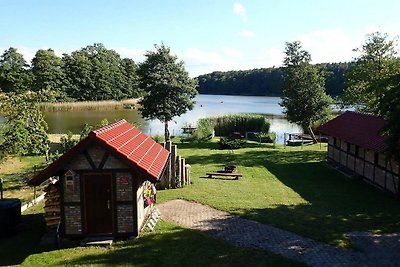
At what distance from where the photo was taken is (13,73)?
258 ft

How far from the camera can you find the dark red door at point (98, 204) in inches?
492

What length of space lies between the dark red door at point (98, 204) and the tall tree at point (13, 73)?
6794 cm

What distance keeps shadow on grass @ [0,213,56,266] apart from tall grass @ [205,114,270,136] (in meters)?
31.4

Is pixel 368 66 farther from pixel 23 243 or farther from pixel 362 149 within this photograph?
pixel 23 243

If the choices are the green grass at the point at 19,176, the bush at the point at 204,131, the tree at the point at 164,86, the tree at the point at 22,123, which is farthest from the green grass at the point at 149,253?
the bush at the point at 204,131

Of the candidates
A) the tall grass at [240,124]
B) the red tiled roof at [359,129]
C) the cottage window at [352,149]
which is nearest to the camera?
the red tiled roof at [359,129]

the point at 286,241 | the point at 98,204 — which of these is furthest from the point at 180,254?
the point at 286,241

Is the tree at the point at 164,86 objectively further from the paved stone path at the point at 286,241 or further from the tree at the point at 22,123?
the paved stone path at the point at 286,241

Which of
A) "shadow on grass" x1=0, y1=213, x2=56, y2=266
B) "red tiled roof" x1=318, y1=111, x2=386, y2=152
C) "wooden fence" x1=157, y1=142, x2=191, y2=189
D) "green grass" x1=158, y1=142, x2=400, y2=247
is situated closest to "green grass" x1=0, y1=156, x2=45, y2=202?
"shadow on grass" x1=0, y1=213, x2=56, y2=266

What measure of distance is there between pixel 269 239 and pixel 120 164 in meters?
5.31

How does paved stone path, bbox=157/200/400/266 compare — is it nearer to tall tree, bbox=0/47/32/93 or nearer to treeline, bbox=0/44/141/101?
treeline, bbox=0/44/141/101

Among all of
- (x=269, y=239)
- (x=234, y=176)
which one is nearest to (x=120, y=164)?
(x=269, y=239)

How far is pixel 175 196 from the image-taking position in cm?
1806

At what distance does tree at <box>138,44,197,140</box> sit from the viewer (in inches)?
1387
